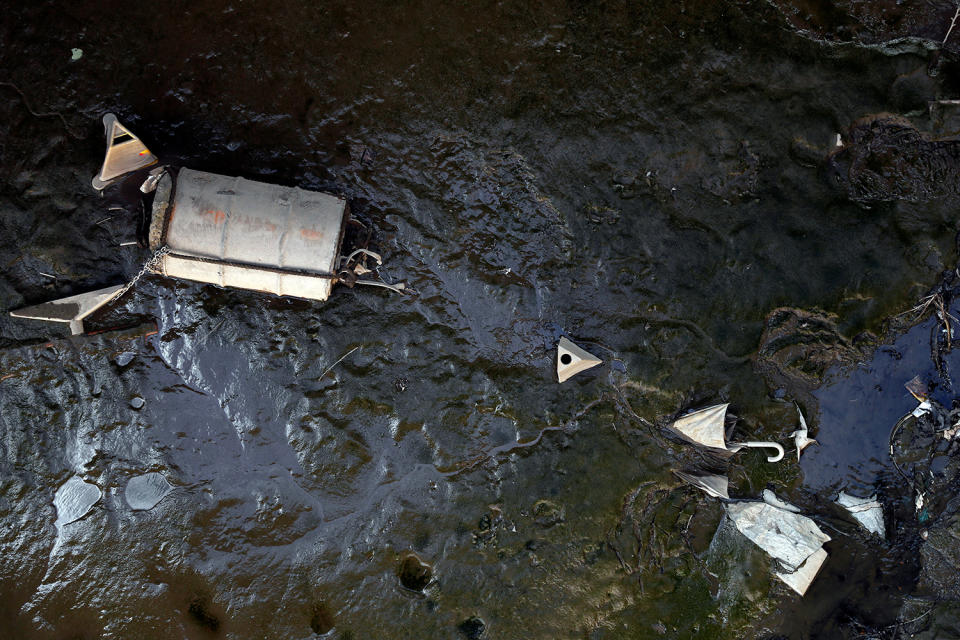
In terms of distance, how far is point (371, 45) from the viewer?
18.7ft

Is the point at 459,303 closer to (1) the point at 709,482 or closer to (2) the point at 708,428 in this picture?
(2) the point at 708,428

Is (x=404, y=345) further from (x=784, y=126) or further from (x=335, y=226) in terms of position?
(x=784, y=126)

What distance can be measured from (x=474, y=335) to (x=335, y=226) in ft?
6.35

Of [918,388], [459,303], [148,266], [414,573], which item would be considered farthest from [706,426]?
[148,266]

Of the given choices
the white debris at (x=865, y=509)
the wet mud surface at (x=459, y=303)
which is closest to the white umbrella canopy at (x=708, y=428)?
the wet mud surface at (x=459, y=303)

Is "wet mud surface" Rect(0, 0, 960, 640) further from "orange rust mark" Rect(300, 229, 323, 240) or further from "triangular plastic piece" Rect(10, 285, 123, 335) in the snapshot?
"orange rust mark" Rect(300, 229, 323, 240)

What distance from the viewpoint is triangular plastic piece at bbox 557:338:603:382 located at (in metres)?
5.66

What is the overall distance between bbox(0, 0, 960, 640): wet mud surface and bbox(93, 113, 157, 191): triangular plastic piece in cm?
38

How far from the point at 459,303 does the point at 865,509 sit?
5516 mm

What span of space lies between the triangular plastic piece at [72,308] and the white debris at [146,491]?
5.89 feet

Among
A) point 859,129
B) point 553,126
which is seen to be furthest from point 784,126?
point 553,126

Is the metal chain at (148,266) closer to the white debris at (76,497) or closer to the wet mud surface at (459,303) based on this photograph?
the wet mud surface at (459,303)

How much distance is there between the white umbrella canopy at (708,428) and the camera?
568cm

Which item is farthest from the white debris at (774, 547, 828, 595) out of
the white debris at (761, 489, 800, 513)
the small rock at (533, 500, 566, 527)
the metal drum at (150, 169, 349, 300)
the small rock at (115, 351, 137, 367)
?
the small rock at (115, 351, 137, 367)
